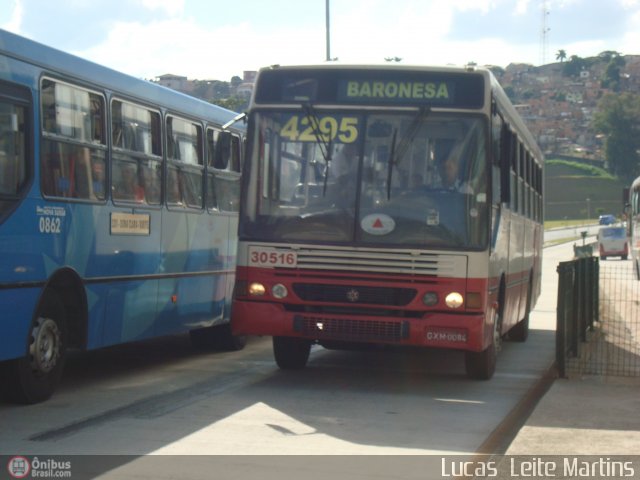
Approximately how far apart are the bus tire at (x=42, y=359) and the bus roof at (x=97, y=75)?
1921mm

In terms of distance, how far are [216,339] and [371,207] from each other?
4747 mm

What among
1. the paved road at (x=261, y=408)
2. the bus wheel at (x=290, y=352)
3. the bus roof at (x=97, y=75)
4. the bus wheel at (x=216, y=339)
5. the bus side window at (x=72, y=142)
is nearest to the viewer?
the paved road at (x=261, y=408)

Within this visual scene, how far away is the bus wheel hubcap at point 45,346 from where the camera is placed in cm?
1040

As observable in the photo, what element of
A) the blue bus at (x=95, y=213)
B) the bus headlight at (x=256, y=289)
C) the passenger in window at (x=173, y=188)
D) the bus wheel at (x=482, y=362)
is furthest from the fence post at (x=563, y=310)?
the passenger in window at (x=173, y=188)

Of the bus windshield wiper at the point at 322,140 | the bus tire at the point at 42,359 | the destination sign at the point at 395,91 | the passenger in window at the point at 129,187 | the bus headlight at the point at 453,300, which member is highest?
the destination sign at the point at 395,91

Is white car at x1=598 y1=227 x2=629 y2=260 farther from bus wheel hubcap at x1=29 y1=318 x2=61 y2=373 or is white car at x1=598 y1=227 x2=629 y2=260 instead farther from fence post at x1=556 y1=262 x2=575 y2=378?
bus wheel hubcap at x1=29 y1=318 x2=61 y2=373

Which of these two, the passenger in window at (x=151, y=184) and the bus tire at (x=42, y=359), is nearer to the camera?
the bus tire at (x=42, y=359)

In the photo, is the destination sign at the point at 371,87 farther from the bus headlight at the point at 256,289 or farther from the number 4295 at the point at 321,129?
the bus headlight at the point at 256,289

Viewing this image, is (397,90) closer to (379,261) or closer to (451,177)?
(451,177)

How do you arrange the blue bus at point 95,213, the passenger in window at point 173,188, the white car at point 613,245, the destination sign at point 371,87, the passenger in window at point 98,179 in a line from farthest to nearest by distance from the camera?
the white car at point 613,245
the passenger in window at point 173,188
the destination sign at point 371,87
the passenger in window at point 98,179
the blue bus at point 95,213

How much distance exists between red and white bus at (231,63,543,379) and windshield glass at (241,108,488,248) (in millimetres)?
11

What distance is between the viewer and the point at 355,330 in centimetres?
1184

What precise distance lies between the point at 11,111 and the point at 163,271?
368 cm

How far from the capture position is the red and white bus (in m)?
11.8
